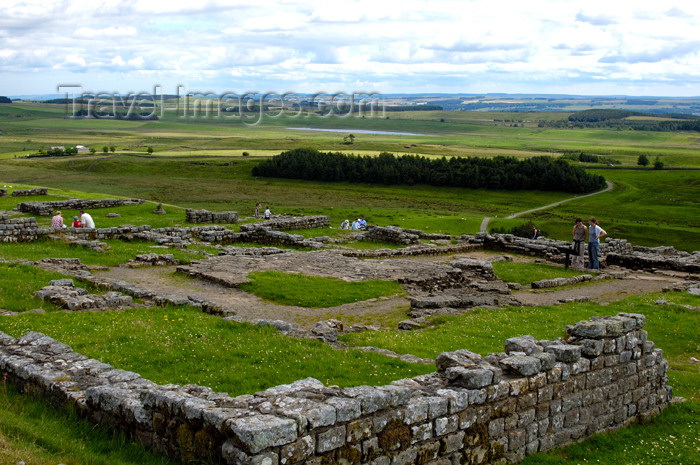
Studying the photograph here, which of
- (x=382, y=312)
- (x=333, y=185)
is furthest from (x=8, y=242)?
(x=333, y=185)

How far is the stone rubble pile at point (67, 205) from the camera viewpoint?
41750mm

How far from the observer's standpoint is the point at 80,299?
19.8m

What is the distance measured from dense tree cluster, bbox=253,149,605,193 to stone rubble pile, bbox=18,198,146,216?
2936 inches

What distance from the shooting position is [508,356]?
12.1 metres

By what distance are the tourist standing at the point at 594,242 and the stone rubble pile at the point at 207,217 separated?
23.0 m

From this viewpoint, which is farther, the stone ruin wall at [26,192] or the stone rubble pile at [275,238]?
the stone ruin wall at [26,192]

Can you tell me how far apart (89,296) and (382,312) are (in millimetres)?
9445

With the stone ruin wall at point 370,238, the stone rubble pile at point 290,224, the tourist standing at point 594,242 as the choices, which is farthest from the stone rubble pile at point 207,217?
the tourist standing at point 594,242

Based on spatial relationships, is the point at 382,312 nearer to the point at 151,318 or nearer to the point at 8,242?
the point at 151,318

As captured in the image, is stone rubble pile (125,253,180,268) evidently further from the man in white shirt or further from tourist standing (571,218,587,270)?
tourist standing (571,218,587,270)

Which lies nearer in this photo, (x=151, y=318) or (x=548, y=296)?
(x=151, y=318)

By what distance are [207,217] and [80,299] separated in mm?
23289

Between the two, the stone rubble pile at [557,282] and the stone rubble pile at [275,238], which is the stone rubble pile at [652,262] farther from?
the stone rubble pile at [275,238]

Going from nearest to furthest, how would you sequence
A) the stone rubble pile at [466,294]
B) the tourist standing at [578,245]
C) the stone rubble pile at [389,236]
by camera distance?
1. the stone rubble pile at [466,294]
2. the tourist standing at [578,245]
3. the stone rubble pile at [389,236]
